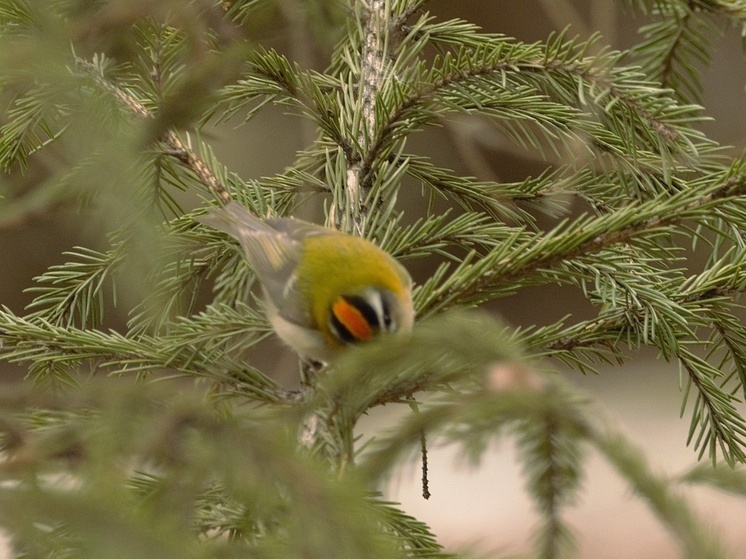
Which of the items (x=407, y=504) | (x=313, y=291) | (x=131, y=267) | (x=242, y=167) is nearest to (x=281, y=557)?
(x=131, y=267)

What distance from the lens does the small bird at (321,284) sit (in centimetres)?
91

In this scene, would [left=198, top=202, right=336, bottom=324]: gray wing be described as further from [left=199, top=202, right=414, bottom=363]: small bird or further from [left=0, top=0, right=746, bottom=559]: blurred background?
[left=0, top=0, right=746, bottom=559]: blurred background

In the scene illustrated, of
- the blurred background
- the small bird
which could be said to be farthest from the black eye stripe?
the blurred background

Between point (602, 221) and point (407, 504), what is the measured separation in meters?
2.20

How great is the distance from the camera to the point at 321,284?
3.52 feet

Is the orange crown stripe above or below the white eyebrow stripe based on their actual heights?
below

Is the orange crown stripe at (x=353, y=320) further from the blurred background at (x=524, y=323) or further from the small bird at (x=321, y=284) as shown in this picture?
the blurred background at (x=524, y=323)

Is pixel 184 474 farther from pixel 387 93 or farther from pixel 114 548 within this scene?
pixel 387 93

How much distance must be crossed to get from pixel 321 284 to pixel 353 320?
0.48 feet

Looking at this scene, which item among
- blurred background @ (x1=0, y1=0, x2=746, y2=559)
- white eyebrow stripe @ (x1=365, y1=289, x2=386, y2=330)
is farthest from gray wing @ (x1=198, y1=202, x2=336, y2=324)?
Answer: blurred background @ (x1=0, y1=0, x2=746, y2=559)

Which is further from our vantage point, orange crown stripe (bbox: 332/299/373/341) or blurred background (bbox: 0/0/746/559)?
blurred background (bbox: 0/0/746/559)

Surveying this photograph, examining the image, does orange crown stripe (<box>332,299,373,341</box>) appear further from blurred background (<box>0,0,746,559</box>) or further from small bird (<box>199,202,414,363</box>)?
blurred background (<box>0,0,746,559</box>)

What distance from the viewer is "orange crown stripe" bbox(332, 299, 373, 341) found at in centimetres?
91

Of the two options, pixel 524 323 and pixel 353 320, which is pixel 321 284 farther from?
pixel 524 323
